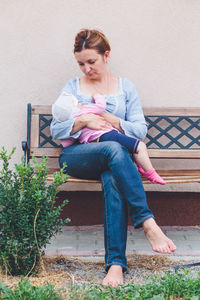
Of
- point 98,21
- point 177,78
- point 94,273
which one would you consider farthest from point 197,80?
point 94,273

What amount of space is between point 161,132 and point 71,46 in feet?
4.01

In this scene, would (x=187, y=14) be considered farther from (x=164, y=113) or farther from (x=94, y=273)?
(x=94, y=273)

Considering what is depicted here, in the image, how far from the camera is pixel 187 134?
4367 mm

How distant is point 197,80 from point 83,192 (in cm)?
160

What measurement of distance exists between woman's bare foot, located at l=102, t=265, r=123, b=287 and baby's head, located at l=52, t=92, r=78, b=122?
130 cm

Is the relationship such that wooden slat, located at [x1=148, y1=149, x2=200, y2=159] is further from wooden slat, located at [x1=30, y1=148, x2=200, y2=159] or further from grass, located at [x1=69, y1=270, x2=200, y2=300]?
grass, located at [x1=69, y1=270, x2=200, y2=300]

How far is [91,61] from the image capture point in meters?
3.77

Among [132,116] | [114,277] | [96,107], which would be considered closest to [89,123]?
[96,107]

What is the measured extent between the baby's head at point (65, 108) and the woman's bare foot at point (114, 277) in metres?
1.30

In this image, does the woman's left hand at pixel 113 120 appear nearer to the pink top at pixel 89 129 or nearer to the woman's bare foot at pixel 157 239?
the pink top at pixel 89 129

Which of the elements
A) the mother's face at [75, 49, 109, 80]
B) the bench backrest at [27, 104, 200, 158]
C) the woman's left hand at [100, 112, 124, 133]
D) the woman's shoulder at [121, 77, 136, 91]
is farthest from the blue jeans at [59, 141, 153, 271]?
the bench backrest at [27, 104, 200, 158]

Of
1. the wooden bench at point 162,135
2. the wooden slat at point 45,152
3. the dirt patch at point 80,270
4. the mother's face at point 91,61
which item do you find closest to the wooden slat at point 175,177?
the wooden bench at point 162,135

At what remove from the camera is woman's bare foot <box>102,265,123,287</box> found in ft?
9.35

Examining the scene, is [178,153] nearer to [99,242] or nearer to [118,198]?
[99,242]
